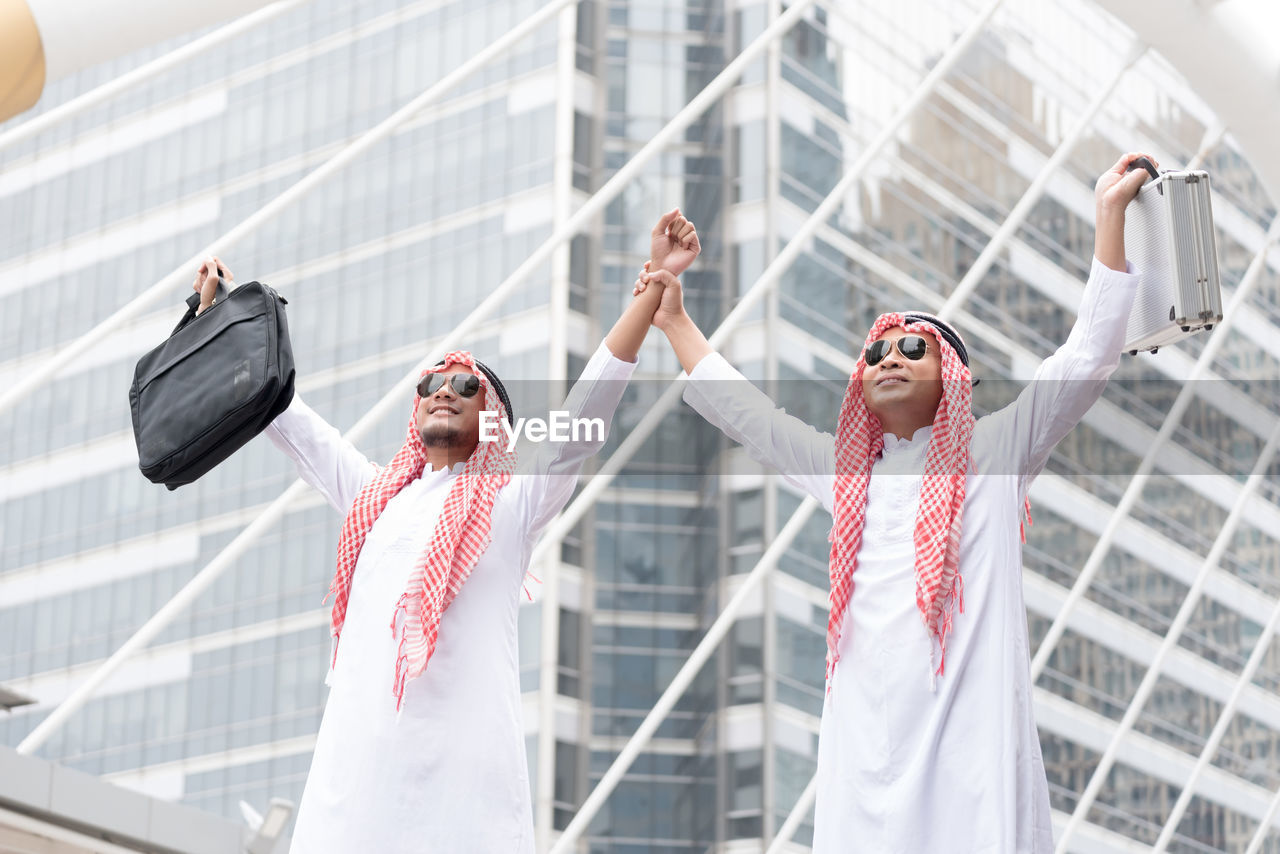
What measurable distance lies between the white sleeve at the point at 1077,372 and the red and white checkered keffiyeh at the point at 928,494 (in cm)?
11

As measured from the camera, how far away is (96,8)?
4715mm

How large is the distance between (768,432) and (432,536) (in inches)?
28.7

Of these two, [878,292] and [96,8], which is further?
[878,292]

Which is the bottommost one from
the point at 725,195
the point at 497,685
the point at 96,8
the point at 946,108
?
the point at 497,685

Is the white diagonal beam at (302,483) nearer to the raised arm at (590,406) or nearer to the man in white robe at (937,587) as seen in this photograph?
the raised arm at (590,406)

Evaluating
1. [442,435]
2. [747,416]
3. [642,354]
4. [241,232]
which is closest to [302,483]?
[241,232]

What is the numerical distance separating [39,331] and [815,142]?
19.9 meters

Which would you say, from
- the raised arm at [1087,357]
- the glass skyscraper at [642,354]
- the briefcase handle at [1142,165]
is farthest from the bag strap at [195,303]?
the glass skyscraper at [642,354]

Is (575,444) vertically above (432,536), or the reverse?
(575,444)

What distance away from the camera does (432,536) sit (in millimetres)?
4043

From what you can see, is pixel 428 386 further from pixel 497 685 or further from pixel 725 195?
pixel 725 195

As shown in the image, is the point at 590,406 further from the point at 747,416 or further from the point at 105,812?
the point at 105,812

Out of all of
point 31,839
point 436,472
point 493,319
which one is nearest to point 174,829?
point 31,839

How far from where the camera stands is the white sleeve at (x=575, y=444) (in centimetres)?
395
